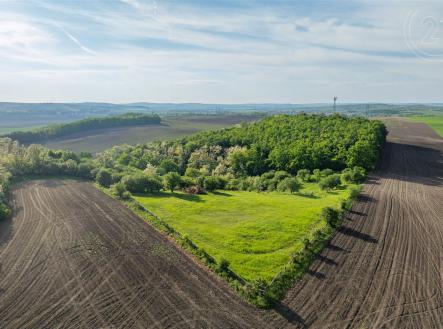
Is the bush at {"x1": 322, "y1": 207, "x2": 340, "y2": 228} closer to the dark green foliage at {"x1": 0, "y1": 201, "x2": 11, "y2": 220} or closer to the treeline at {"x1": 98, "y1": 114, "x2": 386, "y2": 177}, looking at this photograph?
the treeline at {"x1": 98, "y1": 114, "x2": 386, "y2": 177}

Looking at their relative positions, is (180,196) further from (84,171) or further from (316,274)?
(316,274)

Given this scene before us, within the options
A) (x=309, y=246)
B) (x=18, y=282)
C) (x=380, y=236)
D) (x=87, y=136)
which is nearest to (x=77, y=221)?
(x=18, y=282)

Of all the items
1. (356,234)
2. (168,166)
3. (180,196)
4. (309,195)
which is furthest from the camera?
(168,166)

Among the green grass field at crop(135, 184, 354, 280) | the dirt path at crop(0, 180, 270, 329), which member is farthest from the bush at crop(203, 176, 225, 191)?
the dirt path at crop(0, 180, 270, 329)

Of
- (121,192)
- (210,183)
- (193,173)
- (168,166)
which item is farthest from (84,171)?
(210,183)

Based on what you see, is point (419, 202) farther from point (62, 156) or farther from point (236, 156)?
point (62, 156)

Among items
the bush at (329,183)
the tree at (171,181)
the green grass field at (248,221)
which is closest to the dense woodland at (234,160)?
the bush at (329,183)
